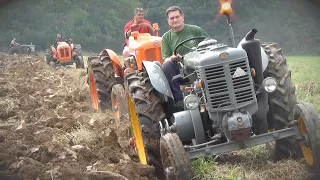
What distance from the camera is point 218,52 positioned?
3.94 meters

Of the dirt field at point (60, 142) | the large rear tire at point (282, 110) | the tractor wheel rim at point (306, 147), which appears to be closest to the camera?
the tractor wheel rim at point (306, 147)

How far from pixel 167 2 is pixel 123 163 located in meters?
22.2

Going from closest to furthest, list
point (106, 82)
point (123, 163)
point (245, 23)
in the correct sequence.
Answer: point (123, 163) < point (106, 82) < point (245, 23)

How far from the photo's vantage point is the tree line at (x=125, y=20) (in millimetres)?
18891

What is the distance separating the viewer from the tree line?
62.0 ft

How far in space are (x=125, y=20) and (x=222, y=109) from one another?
29.1 m

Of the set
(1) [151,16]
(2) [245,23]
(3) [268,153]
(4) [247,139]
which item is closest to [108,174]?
(4) [247,139]

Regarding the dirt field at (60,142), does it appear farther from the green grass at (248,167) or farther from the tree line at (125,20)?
the tree line at (125,20)

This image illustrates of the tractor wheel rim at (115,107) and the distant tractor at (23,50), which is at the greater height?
the distant tractor at (23,50)

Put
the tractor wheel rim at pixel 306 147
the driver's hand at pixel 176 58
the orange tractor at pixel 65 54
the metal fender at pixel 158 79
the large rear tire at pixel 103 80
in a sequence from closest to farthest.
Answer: the tractor wheel rim at pixel 306 147 → the metal fender at pixel 158 79 → the driver's hand at pixel 176 58 → the large rear tire at pixel 103 80 → the orange tractor at pixel 65 54

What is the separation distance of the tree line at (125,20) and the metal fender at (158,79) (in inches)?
478

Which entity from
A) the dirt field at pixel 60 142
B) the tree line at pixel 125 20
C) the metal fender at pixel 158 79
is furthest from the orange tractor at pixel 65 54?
the metal fender at pixel 158 79

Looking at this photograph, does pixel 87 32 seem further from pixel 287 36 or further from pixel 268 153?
pixel 268 153

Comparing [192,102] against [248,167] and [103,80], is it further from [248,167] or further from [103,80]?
[103,80]
